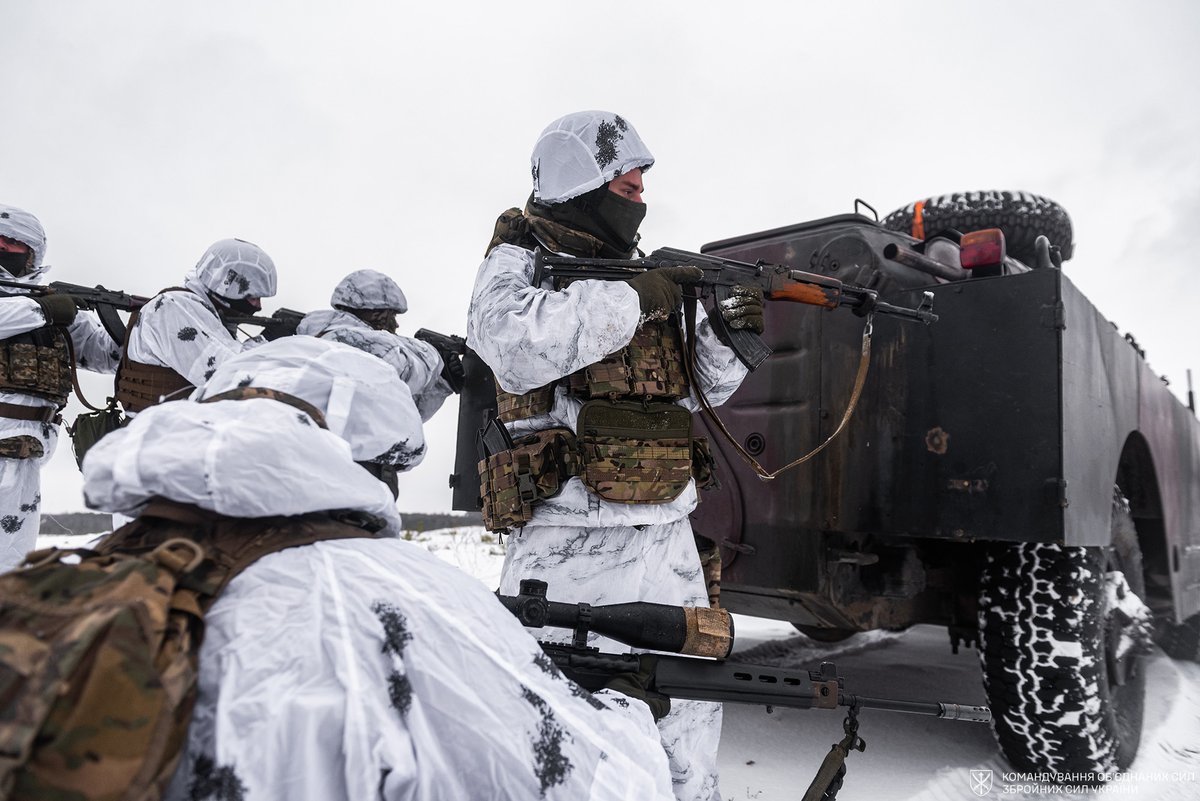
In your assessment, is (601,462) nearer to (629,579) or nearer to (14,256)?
(629,579)

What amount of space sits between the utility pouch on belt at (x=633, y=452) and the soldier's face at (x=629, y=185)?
2.01ft

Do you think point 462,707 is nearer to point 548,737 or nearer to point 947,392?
point 548,737

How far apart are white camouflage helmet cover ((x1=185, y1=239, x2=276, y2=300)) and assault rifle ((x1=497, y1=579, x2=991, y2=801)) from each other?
117 inches

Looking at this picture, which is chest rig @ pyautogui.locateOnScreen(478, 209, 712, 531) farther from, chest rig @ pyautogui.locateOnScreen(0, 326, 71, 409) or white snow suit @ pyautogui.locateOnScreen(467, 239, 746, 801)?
chest rig @ pyautogui.locateOnScreen(0, 326, 71, 409)

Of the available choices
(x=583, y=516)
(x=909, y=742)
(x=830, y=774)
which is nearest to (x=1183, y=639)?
(x=909, y=742)

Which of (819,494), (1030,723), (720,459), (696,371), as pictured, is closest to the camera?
(696,371)

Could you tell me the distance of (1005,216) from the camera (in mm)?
4707

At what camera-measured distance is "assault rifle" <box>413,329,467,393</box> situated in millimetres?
4094

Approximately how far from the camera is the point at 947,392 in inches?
114

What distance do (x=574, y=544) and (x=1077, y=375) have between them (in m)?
Answer: 1.88

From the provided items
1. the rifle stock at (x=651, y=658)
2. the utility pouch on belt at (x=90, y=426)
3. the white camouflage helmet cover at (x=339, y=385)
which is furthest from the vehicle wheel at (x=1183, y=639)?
the utility pouch on belt at (x=90, y=426)

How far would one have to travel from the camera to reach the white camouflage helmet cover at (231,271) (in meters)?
4.06

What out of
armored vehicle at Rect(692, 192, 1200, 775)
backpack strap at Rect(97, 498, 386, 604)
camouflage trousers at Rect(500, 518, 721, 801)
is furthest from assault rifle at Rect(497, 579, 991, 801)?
armored vehicle at Rect(692, 192, 1200, 775)

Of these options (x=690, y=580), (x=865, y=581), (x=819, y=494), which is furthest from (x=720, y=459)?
(x=690, y=580)
